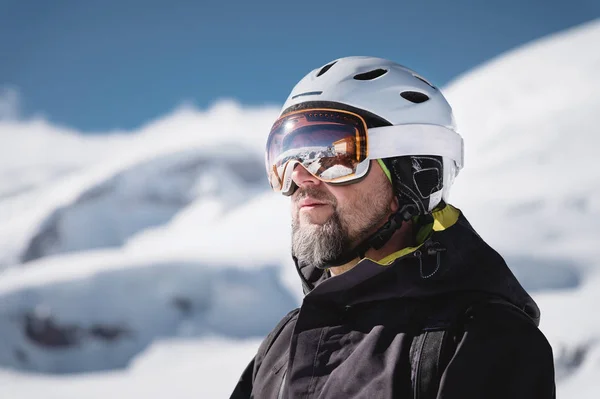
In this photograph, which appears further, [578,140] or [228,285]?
[578,140]

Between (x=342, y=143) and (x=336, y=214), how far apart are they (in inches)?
10.7

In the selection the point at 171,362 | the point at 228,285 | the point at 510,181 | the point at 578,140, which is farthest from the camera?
the point at 578,140

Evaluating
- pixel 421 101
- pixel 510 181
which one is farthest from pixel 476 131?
pixel 421 101

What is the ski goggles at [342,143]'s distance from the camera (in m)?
2.24

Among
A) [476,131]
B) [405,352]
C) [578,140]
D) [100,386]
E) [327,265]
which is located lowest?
[100,386]

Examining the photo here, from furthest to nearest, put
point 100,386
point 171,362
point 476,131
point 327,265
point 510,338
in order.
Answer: point 476,131
point 171,362
point 100,386
point 327,265
point 510,338

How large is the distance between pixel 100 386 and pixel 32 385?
128 cm

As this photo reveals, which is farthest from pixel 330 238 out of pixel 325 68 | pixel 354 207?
pixel 325 68

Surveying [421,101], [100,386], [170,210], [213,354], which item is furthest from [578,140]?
[170,210]

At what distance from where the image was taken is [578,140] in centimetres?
1753

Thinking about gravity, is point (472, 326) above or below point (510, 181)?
below

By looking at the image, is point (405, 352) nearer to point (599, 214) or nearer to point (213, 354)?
point (213, 354)

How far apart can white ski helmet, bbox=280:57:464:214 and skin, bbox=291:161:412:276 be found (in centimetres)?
7

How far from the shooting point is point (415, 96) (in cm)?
241
